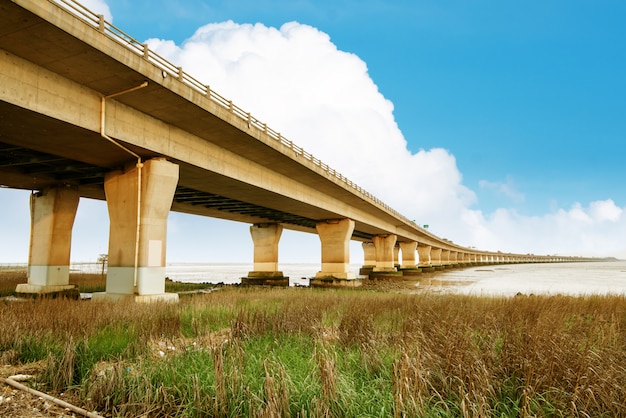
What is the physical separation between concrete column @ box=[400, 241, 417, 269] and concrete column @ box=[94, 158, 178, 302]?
74.7m

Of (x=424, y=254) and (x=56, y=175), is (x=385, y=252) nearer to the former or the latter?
(x=424, y=254)

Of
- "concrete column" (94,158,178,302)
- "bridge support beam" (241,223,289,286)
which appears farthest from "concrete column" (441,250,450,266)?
"concrete column" (94,158,178,302)

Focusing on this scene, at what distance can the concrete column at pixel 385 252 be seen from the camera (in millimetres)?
69213

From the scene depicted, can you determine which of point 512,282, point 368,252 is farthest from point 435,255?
point 512,282

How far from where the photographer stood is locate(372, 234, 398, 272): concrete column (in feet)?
227

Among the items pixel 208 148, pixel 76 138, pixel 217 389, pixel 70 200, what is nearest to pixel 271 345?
pixel 217 389

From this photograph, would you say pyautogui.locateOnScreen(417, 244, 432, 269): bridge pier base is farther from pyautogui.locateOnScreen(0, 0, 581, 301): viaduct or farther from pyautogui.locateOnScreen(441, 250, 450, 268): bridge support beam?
pyautogui.locateOnScreen(0, 0, 581, 301): viaduct

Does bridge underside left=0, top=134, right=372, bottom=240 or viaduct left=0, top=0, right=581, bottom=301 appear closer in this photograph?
viaduct left=0, top=0, right=581, bottom=301

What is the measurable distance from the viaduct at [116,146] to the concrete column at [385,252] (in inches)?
1525

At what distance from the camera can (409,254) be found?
299 ft

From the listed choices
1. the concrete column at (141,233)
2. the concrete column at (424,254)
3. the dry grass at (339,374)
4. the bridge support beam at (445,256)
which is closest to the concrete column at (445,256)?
the bridge support beam at (445,256)

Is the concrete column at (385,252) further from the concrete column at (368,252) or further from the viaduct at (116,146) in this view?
the viaduct at (116,146)

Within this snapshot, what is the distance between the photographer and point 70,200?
82.2ft

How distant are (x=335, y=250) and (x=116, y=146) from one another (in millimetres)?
30682
